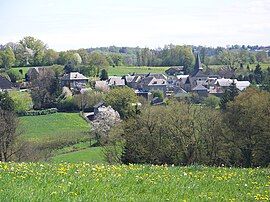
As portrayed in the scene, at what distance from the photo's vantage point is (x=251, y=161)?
3503 centimetres

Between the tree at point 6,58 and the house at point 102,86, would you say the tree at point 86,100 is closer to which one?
the house at point 102,86

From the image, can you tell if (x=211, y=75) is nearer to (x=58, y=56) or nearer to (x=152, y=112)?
(x=58, y=56)

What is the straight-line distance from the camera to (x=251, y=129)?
35719 millimetres

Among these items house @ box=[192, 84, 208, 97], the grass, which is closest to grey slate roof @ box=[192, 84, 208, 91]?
house @ box=[192, 84, 208, 97]

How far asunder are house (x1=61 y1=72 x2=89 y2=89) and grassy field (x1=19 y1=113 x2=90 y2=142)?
39776mm

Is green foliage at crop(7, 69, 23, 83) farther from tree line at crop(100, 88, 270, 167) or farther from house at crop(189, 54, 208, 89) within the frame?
tree line at crop(100, 88, 270, 167)

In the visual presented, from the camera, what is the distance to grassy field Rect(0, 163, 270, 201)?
7074 mm

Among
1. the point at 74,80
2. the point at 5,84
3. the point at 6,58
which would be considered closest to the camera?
the point at 5,84

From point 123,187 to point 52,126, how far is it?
7060 cm

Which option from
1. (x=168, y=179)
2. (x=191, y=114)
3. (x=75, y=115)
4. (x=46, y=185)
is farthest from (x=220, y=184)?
(x=75, y=115)

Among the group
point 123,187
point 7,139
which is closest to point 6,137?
point 7,139

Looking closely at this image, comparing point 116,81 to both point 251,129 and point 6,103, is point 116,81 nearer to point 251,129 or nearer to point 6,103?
point 6,103

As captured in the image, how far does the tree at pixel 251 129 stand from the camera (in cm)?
3484

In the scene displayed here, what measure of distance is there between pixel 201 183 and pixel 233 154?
2702cm
